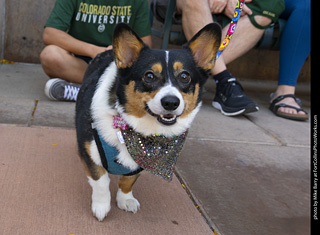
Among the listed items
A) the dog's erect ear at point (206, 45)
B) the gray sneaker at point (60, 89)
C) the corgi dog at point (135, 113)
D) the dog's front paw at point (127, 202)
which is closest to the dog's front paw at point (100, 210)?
the corgi dog at point (135, 113)

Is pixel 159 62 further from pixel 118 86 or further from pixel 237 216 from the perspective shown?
pixel 237 216

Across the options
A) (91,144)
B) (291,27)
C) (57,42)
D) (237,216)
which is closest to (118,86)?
(91,144)

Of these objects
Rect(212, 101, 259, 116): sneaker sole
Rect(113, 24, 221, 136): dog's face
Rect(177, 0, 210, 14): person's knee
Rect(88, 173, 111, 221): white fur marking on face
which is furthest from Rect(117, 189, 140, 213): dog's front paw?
Rect(177, 0, 210, 14): person's knee

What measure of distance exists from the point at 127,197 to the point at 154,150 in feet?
1.04

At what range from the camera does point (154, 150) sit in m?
1.90

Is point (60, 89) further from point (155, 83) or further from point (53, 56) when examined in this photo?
point (155, 83)

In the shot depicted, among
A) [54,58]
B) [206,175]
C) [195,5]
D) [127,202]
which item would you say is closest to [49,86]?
[54,58]

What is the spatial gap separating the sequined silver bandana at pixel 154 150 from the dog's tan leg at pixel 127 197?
161 mm

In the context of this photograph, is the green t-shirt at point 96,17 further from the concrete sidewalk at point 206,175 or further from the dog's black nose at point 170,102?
the dog's black nose at point 170,102

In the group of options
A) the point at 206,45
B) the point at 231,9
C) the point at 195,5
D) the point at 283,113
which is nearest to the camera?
the point at 206,45

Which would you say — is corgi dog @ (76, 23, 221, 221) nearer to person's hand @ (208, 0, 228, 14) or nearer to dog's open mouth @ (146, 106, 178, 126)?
dog's open mouth @ (146, 106, 178, 126)

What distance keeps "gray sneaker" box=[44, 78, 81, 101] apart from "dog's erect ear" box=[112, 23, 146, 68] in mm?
1807

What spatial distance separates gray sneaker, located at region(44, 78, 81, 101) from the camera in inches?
138

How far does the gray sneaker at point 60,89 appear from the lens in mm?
3516
